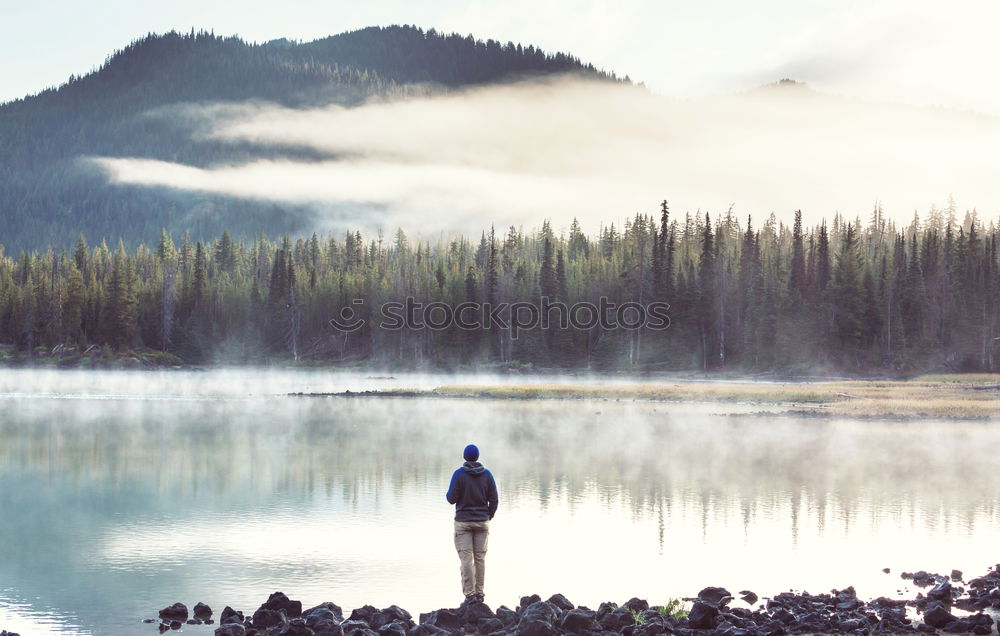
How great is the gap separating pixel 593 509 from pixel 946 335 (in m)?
102

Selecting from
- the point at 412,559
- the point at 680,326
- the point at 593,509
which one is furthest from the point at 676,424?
the point at 680,326

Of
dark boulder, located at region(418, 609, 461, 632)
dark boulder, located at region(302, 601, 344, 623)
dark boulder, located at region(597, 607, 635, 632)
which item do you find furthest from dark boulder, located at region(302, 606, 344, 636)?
dark boulder, located at region(597, 607, 635, 632)

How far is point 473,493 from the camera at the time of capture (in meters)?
16.3

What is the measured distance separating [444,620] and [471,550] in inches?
70.5

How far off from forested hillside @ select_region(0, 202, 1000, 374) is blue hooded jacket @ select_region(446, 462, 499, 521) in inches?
3720

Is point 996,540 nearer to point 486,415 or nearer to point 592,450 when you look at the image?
point 592,450

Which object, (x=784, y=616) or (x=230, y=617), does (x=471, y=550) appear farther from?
(x=784, y=616)

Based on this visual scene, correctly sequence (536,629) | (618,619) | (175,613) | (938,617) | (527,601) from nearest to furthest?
(536,629), (618,619), (938,617), (175,613), (527,601)

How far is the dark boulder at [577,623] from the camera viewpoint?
46.8 ft

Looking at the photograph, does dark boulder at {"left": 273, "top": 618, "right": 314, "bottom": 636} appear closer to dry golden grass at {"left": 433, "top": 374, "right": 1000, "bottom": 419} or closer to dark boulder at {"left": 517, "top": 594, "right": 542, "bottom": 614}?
dark boulder at {"left": 517, "top": 594, "right": 542, "bottom": 614}

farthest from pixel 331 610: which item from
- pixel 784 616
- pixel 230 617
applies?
pixel 784 616

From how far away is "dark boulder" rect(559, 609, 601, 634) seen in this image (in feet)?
46.8

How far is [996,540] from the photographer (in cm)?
2277

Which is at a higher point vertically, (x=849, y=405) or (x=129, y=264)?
(x=129, y=264)
